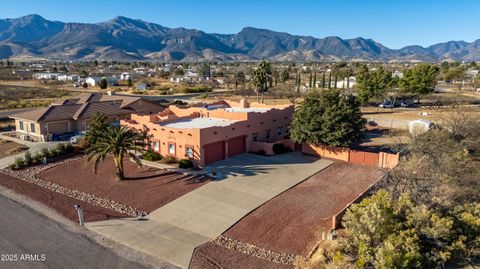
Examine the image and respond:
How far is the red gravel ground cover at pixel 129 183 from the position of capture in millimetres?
22233

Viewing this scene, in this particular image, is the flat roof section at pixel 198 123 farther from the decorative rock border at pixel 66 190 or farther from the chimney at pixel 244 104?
the decorative rock border at pixel 66 190

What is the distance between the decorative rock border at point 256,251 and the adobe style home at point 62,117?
29514mm

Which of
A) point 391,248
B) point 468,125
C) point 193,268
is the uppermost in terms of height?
point 468,125

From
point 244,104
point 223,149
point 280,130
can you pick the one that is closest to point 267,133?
point 280,130

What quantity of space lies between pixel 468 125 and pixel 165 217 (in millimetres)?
26358

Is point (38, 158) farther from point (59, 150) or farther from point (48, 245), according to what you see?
point (48, 245)

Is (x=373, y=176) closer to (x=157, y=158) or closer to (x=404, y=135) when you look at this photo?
(x=404, y=135)

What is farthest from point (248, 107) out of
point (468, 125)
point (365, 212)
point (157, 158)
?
point (365, 212)

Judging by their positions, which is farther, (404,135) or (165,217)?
(404,135)

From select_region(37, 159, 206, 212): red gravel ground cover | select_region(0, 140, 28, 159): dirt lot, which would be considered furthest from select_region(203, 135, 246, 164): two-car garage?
select_region(0, 140, 28, 159): dirt lot

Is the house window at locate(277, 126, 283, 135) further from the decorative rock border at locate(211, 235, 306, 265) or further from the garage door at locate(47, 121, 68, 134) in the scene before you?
the garage door at locate(47, 121, 68, 134)

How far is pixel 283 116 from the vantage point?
1551 inches

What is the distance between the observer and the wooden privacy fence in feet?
93.0

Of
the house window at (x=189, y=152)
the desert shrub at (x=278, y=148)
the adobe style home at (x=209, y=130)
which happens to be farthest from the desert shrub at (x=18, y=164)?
the desert shrub at (x=278, y=148)
